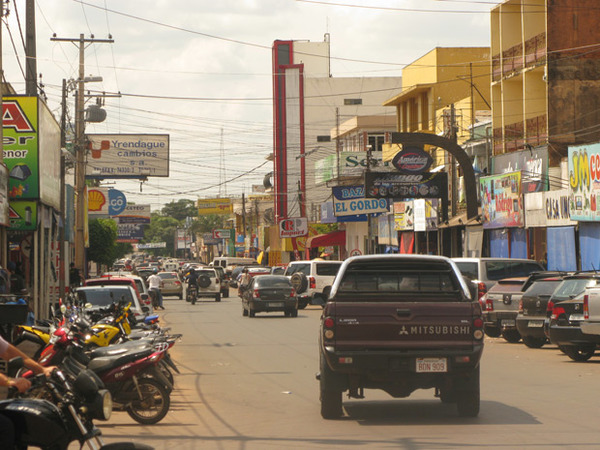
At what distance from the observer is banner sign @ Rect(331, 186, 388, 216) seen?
6700 cm

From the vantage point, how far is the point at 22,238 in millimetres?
33625

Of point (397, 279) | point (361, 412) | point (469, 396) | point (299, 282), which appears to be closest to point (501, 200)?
point (299, 282)

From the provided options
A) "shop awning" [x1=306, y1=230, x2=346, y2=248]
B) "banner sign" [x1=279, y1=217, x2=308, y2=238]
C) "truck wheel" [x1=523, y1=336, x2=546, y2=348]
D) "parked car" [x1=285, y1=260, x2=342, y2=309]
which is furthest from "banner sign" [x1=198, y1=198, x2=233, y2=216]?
"truck wheel" [x1=523, y1=336, x2=546, y2=348]

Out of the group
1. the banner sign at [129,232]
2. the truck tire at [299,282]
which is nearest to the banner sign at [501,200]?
the truck tire at [299,282]

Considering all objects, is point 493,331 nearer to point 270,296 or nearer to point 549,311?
point 549,311

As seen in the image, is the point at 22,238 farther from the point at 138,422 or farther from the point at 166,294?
the point at 166,294

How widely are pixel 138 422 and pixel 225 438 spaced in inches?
73.9

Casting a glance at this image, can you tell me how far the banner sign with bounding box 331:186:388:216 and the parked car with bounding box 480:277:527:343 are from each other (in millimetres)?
41750

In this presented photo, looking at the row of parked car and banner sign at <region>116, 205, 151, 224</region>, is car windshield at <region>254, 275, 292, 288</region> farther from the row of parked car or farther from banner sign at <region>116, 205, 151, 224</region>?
banner sign at <region>116, 205, 151, 224</region>

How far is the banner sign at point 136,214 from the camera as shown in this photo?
13412cm

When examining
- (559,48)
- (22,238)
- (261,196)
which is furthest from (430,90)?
(261,196)

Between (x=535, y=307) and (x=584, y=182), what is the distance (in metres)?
15.3

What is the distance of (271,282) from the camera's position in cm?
3853

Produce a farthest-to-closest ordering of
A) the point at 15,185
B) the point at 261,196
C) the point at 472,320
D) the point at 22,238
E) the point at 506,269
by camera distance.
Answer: the point at 261,196 < the point at 22,238 < the point at 506,269 < the point at 15,185 < the point at 472,320
